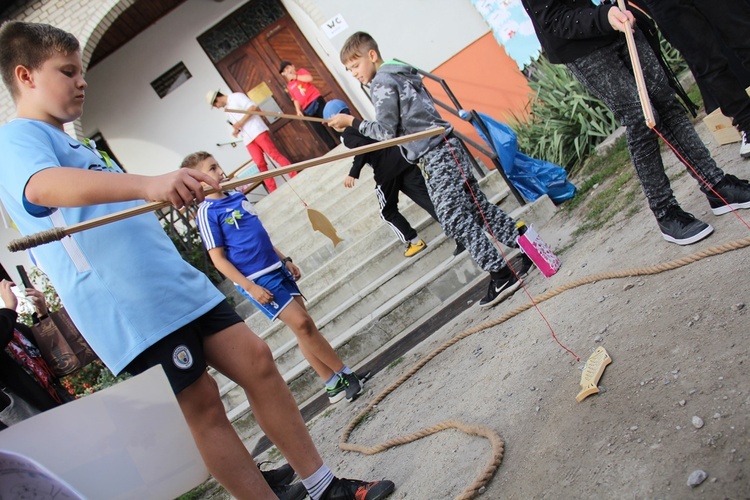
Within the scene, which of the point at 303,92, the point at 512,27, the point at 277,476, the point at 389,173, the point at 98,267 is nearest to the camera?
the point at 98,267

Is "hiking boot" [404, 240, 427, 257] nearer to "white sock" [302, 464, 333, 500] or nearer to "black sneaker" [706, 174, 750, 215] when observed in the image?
"black sneaker" [706, 174, 750, 215]

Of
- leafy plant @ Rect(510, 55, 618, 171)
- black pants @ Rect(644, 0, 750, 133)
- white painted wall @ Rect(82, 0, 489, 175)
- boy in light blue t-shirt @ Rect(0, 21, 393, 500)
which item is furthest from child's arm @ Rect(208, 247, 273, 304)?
white painted wall @ Rect(82, 0, 489, 175)

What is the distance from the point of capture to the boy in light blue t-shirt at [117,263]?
231cm

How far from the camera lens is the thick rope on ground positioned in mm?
2539

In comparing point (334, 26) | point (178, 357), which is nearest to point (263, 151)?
point (334, 26)

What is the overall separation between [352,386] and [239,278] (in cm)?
117

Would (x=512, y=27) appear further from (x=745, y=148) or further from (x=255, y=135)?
(x=745, y=148)

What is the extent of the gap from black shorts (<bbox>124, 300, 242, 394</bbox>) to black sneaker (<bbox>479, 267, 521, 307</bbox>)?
2.70 meters

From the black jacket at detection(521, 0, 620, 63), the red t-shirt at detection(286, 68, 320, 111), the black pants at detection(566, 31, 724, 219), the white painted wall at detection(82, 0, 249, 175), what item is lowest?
the black pants at detection(566, 31, 724, 219)

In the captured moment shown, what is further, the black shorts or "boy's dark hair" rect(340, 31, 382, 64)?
"boy's dark hair" rect(340, 31, 382, 64)

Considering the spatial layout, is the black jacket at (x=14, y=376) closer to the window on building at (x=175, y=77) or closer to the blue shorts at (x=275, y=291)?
the blue shorts at (x=275, y=291)

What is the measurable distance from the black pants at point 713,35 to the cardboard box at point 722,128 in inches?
46.1

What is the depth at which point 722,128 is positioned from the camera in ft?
15.4

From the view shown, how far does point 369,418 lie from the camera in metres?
4.26
